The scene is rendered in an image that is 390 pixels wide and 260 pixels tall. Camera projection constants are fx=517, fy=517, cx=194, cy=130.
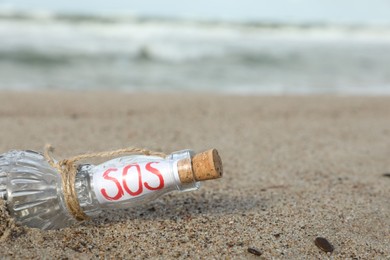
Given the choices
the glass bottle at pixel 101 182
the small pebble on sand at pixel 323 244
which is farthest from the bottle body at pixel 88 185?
the small pebble on sand at pixel 323 244

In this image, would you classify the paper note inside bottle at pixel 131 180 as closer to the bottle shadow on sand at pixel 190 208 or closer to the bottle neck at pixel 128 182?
the bottle neck at pixel 128 182

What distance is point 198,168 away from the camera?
1.45m

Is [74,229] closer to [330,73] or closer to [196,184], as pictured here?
[196,184]

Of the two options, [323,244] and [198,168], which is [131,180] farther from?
[323,244]

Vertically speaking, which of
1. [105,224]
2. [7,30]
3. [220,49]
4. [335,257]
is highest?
[7,30]

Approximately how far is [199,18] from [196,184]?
619 inches

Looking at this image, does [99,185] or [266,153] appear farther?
[266,153]

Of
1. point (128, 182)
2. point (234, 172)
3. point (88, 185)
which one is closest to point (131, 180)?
point (128, 182)

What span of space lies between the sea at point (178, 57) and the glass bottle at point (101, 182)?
15.9 feet

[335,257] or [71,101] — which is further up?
[71,101]

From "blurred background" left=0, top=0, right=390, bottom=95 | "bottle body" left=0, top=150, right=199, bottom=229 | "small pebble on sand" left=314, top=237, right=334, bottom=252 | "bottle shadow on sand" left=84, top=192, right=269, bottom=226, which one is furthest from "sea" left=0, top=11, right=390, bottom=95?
"bottle body" left=0, top=150, right=199, bottom=229

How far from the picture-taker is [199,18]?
1675 cm

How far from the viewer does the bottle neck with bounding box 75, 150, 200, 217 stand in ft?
4.77

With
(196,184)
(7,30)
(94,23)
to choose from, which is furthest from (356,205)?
(94,23)
